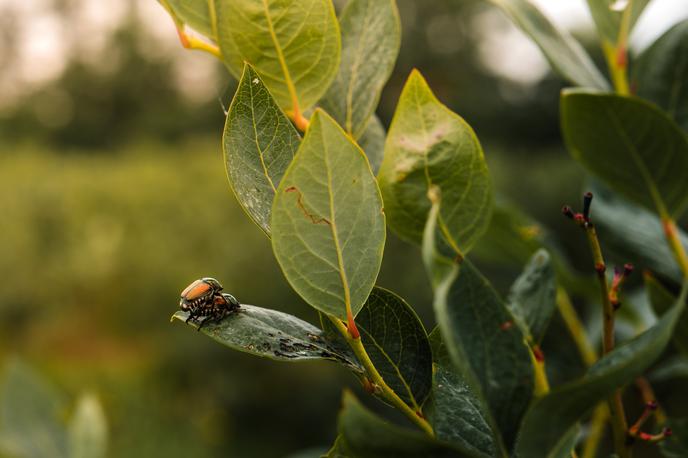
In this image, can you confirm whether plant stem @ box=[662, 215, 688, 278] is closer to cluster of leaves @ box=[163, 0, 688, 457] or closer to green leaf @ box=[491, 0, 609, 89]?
cluster of leaves @ box=[163, 0, 688, 457]

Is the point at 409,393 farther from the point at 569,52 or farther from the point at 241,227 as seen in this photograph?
the point at 241,227

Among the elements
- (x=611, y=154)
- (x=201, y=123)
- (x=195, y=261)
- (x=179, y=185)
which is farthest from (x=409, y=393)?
(x=201, y=123)

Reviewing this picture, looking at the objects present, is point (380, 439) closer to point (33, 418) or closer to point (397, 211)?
point (397, 211)

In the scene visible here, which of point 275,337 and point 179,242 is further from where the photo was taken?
point 179,242

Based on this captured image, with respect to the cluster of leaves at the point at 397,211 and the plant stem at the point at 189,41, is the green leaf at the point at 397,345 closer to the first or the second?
the cluster of leaves at the point at 397,211

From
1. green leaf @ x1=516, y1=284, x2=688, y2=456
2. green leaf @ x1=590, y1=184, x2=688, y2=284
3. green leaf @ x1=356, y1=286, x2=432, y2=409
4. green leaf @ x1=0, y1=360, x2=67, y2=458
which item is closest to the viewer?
green leaf @ x1=516, y1=284, x2=688, y2=456

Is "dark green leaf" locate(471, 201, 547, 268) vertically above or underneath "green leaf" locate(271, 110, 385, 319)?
underneath

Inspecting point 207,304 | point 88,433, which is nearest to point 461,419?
point 207,304

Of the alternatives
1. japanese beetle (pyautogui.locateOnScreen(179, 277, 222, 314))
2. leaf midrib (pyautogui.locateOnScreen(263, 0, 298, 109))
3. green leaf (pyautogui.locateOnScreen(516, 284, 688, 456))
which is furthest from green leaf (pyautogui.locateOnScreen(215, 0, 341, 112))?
green leaf (pyautogui.locateOnScreen(516, 284, 688, 456))
